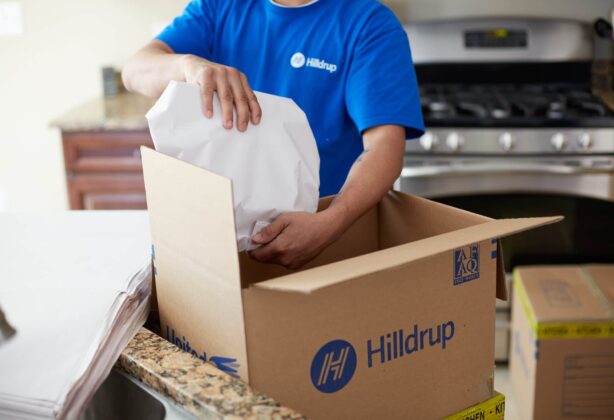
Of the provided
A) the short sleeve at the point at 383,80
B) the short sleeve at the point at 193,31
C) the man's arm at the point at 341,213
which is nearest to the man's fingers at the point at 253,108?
the man's arm at the point at 341,213

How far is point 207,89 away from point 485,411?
568mm

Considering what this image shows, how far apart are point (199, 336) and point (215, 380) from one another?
0.32ft

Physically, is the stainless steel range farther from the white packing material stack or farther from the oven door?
the white packing material stack

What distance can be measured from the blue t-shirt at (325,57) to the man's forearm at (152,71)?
173mm

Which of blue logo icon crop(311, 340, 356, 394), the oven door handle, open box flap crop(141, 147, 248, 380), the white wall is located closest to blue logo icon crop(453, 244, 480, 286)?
blue logo icon crop(311, 340, 356, 394)

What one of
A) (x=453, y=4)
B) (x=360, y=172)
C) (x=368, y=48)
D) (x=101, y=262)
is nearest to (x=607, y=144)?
(x=453, y=4)

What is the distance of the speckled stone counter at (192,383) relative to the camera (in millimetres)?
753

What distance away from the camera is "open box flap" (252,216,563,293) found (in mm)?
754

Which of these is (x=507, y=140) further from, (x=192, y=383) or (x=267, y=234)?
(x=192, y=383)

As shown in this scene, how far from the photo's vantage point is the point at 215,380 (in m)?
0.81

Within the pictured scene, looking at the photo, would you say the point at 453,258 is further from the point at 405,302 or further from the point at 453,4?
the point at 453,4

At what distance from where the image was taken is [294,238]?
3.18ft

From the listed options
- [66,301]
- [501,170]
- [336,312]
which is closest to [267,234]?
[336,312]

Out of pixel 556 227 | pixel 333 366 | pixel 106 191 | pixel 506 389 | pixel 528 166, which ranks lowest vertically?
pixel 506 389
